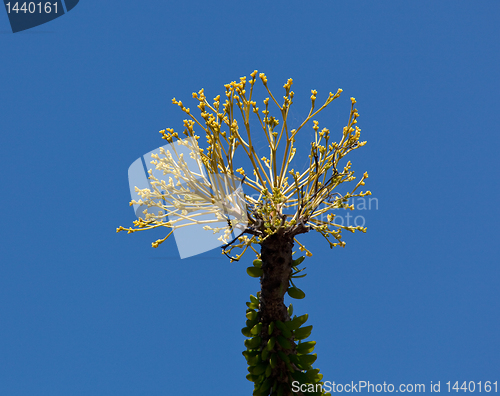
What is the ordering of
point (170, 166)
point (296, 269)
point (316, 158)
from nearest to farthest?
point (316, 158) → point (296, 269) → point (170, 166)

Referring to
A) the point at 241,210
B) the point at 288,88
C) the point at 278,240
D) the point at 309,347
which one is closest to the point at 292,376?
the point at 309,347

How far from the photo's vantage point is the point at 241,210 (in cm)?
265

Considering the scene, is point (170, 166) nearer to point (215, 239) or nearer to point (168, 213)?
point (168, 213)

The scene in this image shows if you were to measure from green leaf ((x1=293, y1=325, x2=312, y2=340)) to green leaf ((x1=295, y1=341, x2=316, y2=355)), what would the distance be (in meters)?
0.08

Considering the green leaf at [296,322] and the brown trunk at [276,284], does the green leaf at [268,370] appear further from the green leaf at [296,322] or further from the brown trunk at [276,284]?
the green leaf at [296,322]

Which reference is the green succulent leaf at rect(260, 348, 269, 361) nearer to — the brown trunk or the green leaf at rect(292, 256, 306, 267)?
the brown trunk

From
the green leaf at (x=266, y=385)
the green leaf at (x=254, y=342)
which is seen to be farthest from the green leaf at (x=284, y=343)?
the green leaf at (x=266, y=385)

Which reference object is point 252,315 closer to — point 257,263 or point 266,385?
point 257,263

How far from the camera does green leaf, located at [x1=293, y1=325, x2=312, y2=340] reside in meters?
2.72

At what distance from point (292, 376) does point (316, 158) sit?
4.49 ft

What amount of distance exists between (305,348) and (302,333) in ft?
0.39

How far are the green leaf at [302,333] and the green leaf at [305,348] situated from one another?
0.08 m

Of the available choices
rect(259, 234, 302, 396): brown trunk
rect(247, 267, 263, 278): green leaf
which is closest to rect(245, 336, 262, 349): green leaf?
rect(259, 234, 302, 396): brown trunk

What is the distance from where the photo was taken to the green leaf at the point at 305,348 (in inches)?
109
